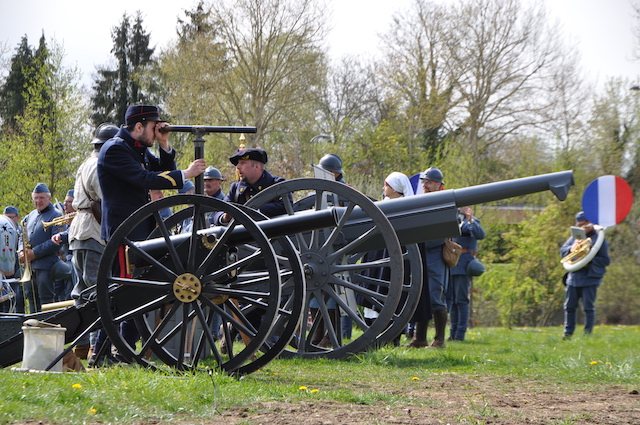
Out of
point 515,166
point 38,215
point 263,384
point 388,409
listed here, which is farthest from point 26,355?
point 515,166

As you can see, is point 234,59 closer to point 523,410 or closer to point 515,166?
point 515,166

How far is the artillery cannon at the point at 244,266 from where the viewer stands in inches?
192

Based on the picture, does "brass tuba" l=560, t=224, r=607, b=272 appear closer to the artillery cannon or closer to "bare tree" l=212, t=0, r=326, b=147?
the artillery cannon

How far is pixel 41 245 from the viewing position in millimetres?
10492

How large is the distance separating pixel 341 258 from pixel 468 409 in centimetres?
248

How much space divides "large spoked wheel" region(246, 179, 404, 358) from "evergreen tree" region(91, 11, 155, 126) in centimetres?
3176

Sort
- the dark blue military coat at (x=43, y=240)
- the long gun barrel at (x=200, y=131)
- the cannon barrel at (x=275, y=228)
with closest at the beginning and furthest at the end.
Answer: the cannon barrel at (x=275, y=228) < the long gun barrel at (x=200, y=131) < the dark blue military coat at (x=43, y=240)

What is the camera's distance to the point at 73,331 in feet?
17.4

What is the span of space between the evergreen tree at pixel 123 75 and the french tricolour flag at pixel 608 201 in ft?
102

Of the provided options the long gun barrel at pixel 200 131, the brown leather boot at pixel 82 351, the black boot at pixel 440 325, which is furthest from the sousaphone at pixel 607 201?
the brown leather boot at pixel 82 351

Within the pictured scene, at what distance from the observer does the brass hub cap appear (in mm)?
4863

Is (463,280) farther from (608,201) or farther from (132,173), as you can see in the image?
(132,173)

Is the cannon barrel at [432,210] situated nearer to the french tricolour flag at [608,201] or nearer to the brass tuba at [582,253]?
the french tricolour flag at [608,201]

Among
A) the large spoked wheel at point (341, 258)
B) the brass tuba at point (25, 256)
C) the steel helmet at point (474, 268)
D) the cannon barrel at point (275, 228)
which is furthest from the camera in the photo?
the steel helmet at point (474, 268)
